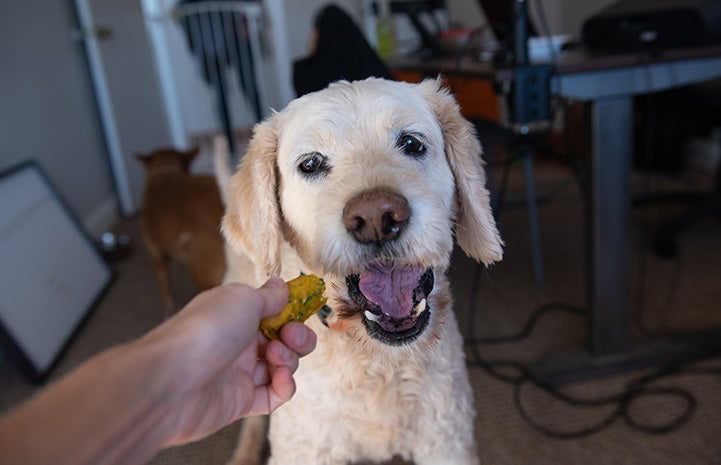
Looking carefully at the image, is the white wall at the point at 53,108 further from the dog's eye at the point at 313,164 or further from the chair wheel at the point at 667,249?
the chair wheel at the point at 667,249

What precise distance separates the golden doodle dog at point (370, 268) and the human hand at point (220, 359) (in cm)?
16

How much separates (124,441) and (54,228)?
2141mm

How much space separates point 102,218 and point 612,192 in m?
2.87

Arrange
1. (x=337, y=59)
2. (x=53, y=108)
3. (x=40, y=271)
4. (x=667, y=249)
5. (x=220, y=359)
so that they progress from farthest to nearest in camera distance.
Answer: (x=53, y=108) → (x=667, y=249) → (x=40, y=271) → (x=337, y=59) → (x=220, y=359)

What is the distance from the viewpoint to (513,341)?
177cm

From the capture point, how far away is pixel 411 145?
90cm

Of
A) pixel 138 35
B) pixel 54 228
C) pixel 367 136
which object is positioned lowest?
pixel 54 228

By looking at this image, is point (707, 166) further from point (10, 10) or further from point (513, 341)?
point (10, 10)

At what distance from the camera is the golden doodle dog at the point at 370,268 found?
83 cm

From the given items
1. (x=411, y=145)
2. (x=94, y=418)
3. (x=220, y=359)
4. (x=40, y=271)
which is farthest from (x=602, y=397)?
(x=40, y=271)

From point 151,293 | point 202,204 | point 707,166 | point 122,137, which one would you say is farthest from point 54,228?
point 707,166

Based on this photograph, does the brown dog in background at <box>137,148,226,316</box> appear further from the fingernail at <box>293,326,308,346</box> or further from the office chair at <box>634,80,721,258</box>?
the office chair at <box>634,80,721,258</box>

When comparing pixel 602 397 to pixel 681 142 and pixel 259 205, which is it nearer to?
pixel 259 205

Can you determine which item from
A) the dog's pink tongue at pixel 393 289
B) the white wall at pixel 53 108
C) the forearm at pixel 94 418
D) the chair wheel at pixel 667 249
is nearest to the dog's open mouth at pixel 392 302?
the dog's pink tongue at pixel 393 289
